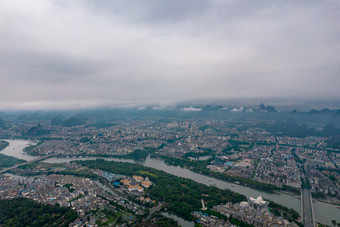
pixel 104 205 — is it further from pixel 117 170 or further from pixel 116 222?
pixel 117 170

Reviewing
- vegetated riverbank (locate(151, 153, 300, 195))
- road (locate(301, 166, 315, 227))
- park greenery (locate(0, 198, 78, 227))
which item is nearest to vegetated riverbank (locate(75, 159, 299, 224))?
road (locate(301, 166, 315, 227))

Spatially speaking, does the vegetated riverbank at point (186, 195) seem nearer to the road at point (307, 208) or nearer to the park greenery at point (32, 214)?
the road at point (307, 208)

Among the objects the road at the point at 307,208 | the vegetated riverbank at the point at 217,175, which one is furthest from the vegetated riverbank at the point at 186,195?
the vegetated riverbank at the point at 217,175

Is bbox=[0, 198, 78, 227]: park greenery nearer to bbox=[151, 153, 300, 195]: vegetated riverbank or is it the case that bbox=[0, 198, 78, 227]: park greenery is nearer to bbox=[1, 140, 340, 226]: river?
bbox=[1, 140, 340, 226]: river

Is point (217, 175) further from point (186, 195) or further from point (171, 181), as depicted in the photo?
point (186, 195)

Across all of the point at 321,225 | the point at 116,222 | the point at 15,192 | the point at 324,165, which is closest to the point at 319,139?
the point at 324,165
